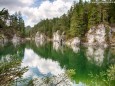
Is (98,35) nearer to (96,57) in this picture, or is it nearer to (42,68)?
(96,57)

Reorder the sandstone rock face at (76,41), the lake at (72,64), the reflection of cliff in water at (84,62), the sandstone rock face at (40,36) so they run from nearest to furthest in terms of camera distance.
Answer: the lake at (72,64), the reflection of cliff in water at (84,62), the sandstone rock face at (76,41), the sandstone rock face at (40,36)

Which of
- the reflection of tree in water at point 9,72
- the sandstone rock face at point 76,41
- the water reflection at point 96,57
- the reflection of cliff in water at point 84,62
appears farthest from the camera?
the sandstone rock face at point 76,41

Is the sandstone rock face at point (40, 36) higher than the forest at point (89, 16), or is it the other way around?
the forest at point (89, 16)

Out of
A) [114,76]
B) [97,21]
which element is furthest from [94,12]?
[114,76]

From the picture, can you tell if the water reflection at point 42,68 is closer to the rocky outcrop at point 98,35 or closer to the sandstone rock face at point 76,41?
the rocky outcrop at point 98,35

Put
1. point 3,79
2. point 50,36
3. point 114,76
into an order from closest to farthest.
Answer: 1. point 3,79
2. point 114,76
3. point 50,36

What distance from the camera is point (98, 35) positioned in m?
88.6

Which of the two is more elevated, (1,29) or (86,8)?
(86,8)

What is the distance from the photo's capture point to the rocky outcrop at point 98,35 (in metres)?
86.8

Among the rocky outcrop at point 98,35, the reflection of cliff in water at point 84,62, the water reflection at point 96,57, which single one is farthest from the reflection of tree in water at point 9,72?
the rocky outcrop at point 98,35

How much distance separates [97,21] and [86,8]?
10.8 m

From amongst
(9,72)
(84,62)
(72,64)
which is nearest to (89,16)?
(84,62)

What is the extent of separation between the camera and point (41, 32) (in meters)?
178

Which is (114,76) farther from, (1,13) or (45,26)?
(45,26)
